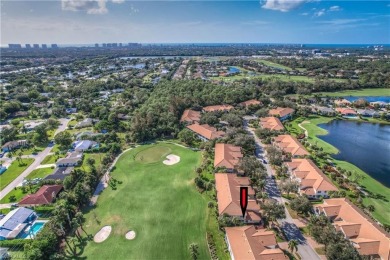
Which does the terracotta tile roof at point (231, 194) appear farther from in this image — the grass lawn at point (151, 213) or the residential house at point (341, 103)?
the residential house at point (341, 103)

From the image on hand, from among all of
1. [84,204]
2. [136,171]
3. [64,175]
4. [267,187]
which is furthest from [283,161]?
[64,175]

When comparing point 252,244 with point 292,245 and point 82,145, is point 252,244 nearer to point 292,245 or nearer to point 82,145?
point 292,245

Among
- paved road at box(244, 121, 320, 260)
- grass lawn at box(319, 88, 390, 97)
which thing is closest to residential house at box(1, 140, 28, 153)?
paved road at box(244, 121, 320, 260)

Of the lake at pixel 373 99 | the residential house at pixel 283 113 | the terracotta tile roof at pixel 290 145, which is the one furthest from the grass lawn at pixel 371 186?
the lake at pixel 373 99

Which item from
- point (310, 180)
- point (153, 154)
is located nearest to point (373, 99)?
point (310, 180)

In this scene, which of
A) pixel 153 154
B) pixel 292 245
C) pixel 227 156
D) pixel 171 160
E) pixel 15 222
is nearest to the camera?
pixel 292 245
